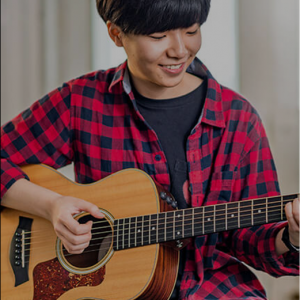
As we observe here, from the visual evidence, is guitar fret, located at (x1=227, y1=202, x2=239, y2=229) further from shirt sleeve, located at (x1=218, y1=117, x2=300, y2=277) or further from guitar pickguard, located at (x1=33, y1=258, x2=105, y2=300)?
guitar pickguard, located at (x1=33, y1=258, x2=105, y2=300)

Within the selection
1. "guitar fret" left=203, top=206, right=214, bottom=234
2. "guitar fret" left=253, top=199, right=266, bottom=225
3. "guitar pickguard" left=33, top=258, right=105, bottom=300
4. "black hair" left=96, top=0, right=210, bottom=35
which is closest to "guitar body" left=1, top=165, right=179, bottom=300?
"guitar pickguard" left=33, top=258, right=105, bottom=300

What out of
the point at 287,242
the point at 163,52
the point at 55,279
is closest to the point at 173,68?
the point at 163,52

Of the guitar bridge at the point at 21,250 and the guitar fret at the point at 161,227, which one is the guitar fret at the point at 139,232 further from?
the guitar bridge at the point at 21,250

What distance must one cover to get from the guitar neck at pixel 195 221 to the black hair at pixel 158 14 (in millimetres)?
404

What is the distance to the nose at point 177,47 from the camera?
1055 mm

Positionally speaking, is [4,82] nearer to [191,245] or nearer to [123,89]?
[123,89]

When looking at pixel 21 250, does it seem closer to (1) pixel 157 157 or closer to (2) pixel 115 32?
(1) pixel 157 157

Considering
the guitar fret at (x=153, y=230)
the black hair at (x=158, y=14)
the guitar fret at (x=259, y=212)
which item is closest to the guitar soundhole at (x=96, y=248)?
the guitar fret at (x=153, y=230)

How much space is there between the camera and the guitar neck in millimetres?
950

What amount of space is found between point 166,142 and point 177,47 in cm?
25

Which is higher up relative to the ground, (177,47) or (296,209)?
(177,47)

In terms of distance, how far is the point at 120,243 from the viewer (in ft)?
3.59

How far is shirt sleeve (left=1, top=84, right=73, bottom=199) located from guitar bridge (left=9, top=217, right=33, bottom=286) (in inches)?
5.2

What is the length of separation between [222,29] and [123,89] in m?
0.81
